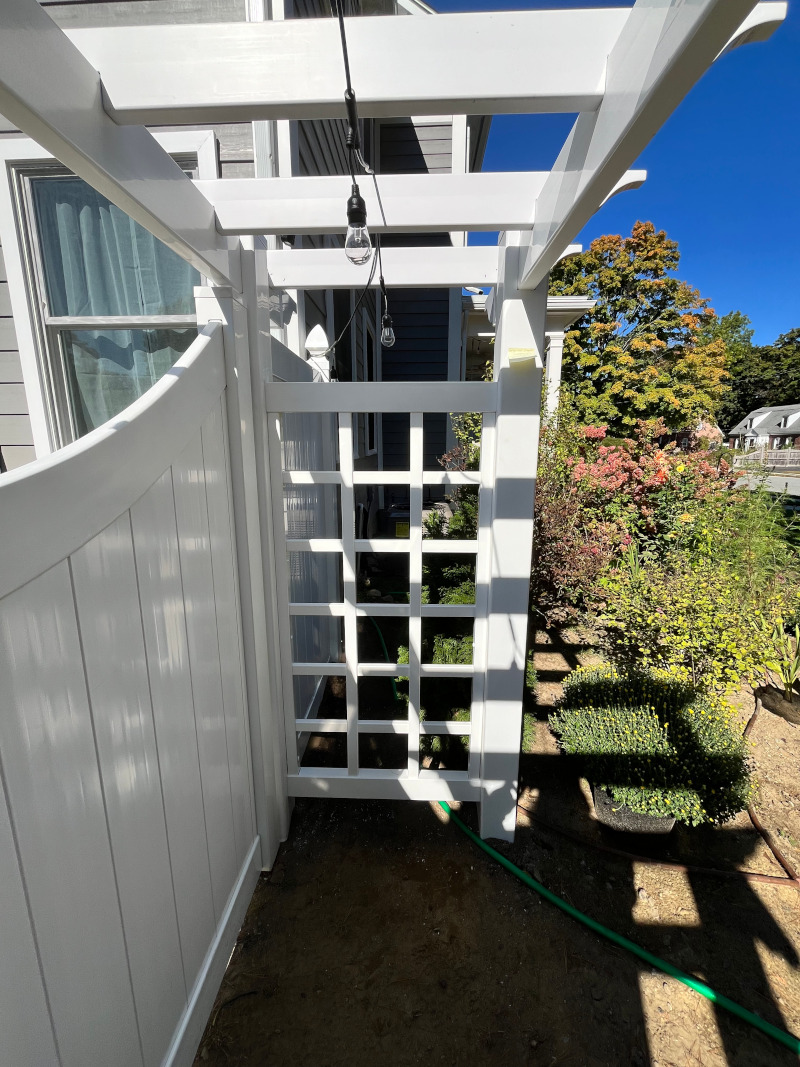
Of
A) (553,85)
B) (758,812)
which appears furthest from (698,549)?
(553,85)

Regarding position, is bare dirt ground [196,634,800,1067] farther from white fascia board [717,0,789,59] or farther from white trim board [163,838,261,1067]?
white fascia board [717,0,789,59]

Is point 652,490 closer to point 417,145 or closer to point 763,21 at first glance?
point 763,21

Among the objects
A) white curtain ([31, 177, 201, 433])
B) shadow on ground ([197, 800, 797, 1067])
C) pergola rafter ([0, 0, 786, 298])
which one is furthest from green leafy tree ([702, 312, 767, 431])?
pergola rafter ([0, 0, 786, 298])


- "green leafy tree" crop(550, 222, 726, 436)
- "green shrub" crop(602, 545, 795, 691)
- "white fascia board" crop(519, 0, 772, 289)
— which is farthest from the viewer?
"green leafy tree" crop(550, 222, 726, 436)

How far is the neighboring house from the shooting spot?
25.8 meters

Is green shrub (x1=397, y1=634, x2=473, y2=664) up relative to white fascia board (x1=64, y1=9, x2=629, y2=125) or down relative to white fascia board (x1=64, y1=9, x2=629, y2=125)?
down

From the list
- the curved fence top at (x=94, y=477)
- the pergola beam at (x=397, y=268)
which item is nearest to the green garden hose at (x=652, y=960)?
the curved fence top at (x=94, y=477)

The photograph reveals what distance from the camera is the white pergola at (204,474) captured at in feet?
2.57

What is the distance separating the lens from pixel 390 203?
1.46 meters

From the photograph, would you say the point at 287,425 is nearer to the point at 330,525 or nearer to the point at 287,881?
the point at 330,525

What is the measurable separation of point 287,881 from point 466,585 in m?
1.65

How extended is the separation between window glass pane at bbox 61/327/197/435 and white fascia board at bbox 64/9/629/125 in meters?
1.43

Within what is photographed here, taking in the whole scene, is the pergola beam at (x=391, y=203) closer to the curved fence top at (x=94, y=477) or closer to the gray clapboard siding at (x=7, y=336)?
the curved fence top at (x=94, y=477)

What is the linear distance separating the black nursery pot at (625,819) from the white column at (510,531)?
1.34ft
